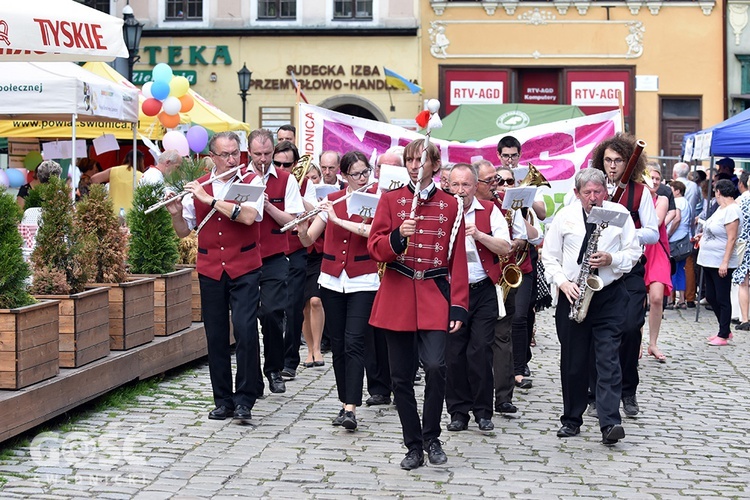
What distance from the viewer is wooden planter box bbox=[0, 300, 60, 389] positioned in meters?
7.77

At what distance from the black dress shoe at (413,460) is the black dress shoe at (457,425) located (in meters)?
1.29

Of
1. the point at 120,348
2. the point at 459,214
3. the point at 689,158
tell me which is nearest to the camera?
the point at 459,214

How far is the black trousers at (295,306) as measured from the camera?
11.1 metres

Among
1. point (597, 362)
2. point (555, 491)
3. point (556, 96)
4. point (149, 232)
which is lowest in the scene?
point (555, 491)

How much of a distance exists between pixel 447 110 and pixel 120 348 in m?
23.5

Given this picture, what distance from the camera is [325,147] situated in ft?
52.5

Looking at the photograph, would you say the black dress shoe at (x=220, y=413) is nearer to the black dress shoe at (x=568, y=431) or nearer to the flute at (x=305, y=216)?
the flute at (x=305, y=216)

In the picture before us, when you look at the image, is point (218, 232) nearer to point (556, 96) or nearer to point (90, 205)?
point (90, 205)

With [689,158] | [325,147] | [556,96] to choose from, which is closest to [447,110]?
[556,96]

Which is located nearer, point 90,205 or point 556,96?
point 90,205

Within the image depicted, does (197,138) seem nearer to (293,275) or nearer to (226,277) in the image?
(293,275)

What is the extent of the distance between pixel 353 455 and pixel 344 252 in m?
1.88

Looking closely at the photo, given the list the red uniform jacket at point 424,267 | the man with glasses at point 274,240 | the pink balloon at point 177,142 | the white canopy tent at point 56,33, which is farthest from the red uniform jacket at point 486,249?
the pink balloon at point 177,142

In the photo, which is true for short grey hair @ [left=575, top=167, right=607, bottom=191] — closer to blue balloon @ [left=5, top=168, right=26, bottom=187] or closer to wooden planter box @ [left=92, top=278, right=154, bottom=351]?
wooden planter box @ [left=92, top=278, right=154, bottom=351]
